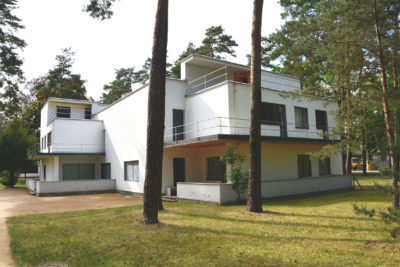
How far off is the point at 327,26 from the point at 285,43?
15.4 m

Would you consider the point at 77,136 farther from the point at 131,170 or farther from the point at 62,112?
the point at 131,170

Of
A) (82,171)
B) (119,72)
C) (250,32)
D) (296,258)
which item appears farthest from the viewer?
(119,72)

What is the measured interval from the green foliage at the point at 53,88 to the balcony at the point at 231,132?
27.7 meters

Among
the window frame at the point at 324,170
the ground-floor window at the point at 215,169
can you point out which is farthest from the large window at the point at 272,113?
the window frame at the point at 324,170

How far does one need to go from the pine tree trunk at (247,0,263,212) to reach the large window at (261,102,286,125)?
615cm

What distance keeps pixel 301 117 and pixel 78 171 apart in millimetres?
18620

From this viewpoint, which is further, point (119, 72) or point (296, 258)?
point (119, 72)

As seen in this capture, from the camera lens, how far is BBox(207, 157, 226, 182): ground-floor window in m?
17.3

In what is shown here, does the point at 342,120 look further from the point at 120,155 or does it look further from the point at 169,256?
the point at 120,155

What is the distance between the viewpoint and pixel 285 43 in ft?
85.5

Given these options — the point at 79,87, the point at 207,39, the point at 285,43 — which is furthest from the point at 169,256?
the point at 79,87

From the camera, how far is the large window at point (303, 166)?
61.7ft

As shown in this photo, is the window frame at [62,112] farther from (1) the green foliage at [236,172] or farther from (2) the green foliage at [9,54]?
(1) the green foliage at [236,172]

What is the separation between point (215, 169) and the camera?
17.7 meters
